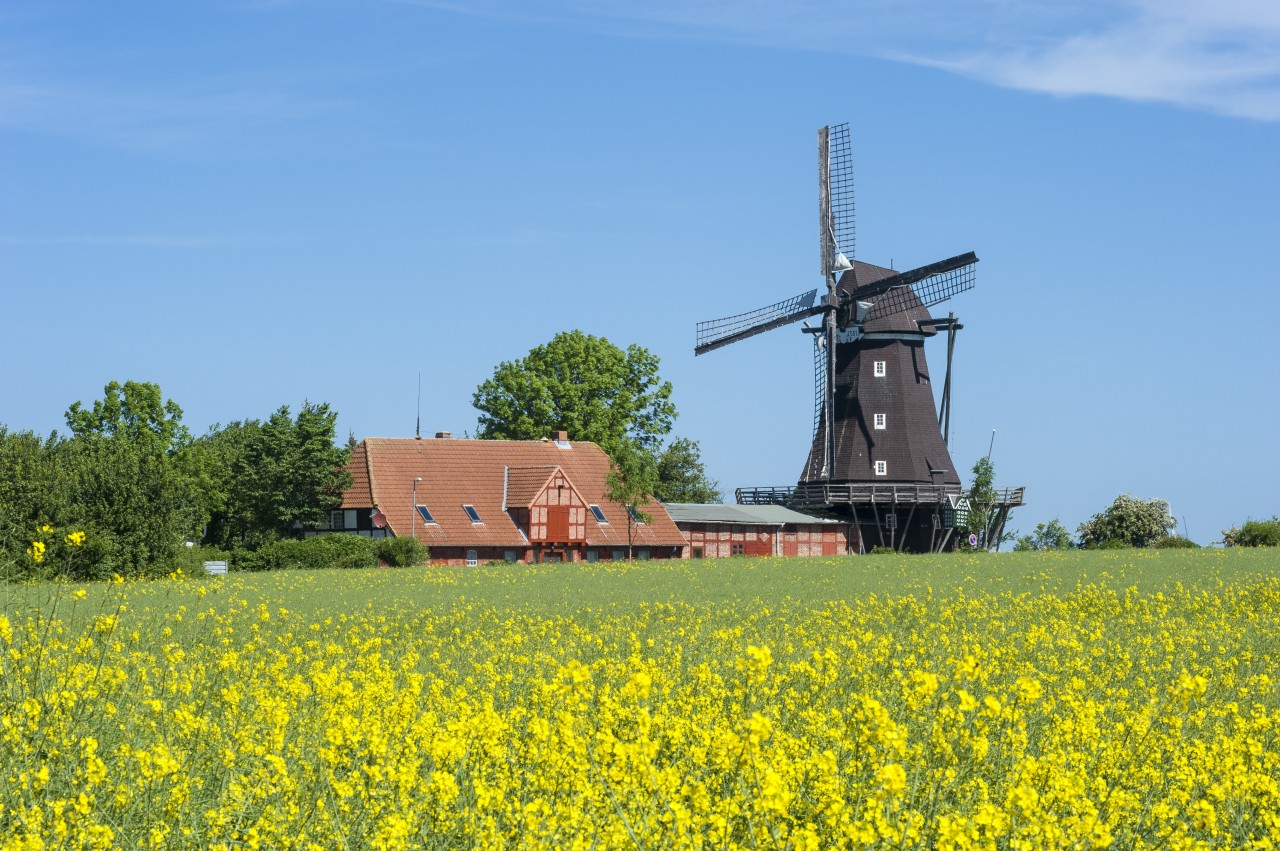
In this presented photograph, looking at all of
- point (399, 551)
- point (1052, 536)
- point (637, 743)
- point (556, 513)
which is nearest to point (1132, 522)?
point (1052, 536)

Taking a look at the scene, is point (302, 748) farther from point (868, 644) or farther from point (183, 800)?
point (868, 644)

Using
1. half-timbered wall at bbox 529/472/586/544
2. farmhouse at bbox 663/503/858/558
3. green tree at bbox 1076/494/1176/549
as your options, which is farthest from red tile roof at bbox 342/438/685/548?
green tree at bbox 1076/494/1176/549

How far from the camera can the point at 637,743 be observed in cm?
534

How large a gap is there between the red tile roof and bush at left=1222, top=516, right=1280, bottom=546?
2289 cm

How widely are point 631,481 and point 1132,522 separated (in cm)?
2823

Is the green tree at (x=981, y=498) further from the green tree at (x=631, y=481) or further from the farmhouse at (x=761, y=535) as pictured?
the green tree at (x=631, y=481)

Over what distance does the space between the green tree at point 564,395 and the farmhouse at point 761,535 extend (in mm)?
6109

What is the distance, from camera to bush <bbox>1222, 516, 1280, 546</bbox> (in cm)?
5503

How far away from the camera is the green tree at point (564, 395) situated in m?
66.9

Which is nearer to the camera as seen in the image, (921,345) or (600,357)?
(921,345)

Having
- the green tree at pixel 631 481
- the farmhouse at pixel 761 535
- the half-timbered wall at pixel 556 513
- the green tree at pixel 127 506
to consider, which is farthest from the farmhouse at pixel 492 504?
the green tree at pixel 127 506

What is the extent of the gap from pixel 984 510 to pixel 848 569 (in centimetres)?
2359

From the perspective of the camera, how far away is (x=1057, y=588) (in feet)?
96.2

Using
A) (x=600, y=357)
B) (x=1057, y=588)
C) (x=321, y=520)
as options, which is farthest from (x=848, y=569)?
(x=600, y=357)
